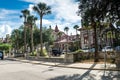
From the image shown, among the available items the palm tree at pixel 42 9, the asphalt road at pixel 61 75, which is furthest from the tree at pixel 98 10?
the palm tree at pixel 42 9

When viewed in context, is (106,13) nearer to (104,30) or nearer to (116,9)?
(116,9)

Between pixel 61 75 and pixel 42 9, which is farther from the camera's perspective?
pixel 42 9

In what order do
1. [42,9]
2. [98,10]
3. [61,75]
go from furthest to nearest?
[42,9], [98,10], [61,75]

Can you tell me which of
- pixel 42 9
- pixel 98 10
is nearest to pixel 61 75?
pixel 98 10

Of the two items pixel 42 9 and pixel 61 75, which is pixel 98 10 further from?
pixel 42 9

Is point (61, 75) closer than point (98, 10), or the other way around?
point (61, 75)

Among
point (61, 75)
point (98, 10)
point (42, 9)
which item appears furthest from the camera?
point (42, 9)

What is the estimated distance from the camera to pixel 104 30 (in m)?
26.2

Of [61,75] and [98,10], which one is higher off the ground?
[98,10]

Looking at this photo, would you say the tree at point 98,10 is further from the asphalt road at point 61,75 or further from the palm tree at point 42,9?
the palm tree at point 42,9

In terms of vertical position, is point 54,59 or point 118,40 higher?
point 118,40

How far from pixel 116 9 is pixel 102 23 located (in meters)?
4.53

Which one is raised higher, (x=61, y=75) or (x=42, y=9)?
(x=42, y=9)

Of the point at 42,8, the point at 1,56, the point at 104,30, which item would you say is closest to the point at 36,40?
the point at 1,56
